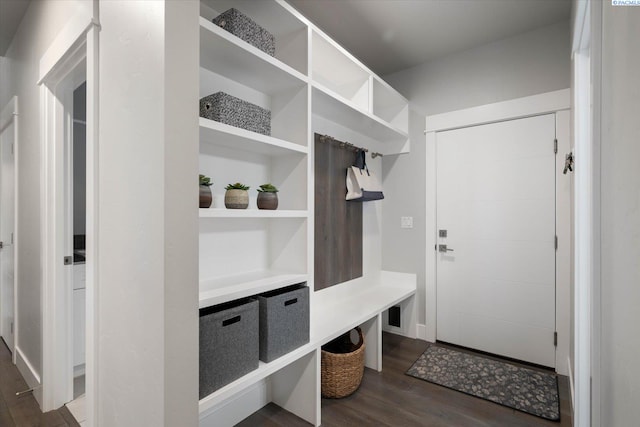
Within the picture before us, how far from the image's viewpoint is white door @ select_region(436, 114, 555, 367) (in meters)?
2.55

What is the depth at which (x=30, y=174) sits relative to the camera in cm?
Result: 216

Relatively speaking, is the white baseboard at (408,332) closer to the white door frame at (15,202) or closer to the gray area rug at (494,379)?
the gray area rug at (494,379)

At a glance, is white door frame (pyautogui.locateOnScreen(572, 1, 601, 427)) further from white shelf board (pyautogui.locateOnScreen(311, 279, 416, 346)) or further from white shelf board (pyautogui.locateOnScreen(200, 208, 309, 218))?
white shelf board (pyautogui.locateOnScreen(200, 208, 309, 218))

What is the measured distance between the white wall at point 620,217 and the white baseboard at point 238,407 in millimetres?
1693

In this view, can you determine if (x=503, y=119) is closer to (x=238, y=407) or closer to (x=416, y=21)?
(x=416, y=21)

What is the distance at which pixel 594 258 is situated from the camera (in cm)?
75

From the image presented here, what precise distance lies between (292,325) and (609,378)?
1.31 m

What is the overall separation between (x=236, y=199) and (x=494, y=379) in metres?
2.25

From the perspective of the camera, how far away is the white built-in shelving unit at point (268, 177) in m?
1.59

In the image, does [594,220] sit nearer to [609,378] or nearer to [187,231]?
[609,378]

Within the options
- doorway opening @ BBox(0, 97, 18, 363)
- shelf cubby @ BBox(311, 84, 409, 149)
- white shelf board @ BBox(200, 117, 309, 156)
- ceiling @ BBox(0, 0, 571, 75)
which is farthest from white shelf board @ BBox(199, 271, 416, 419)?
doorway opening @ BBox(0, 97, 18, 363)

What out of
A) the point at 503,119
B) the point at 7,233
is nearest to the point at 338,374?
the point at 503,119

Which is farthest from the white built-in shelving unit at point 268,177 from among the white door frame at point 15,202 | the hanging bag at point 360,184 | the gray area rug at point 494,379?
the white door frame at point 15,202

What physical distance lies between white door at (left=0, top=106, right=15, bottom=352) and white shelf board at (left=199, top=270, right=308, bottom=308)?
2243 millimetres
